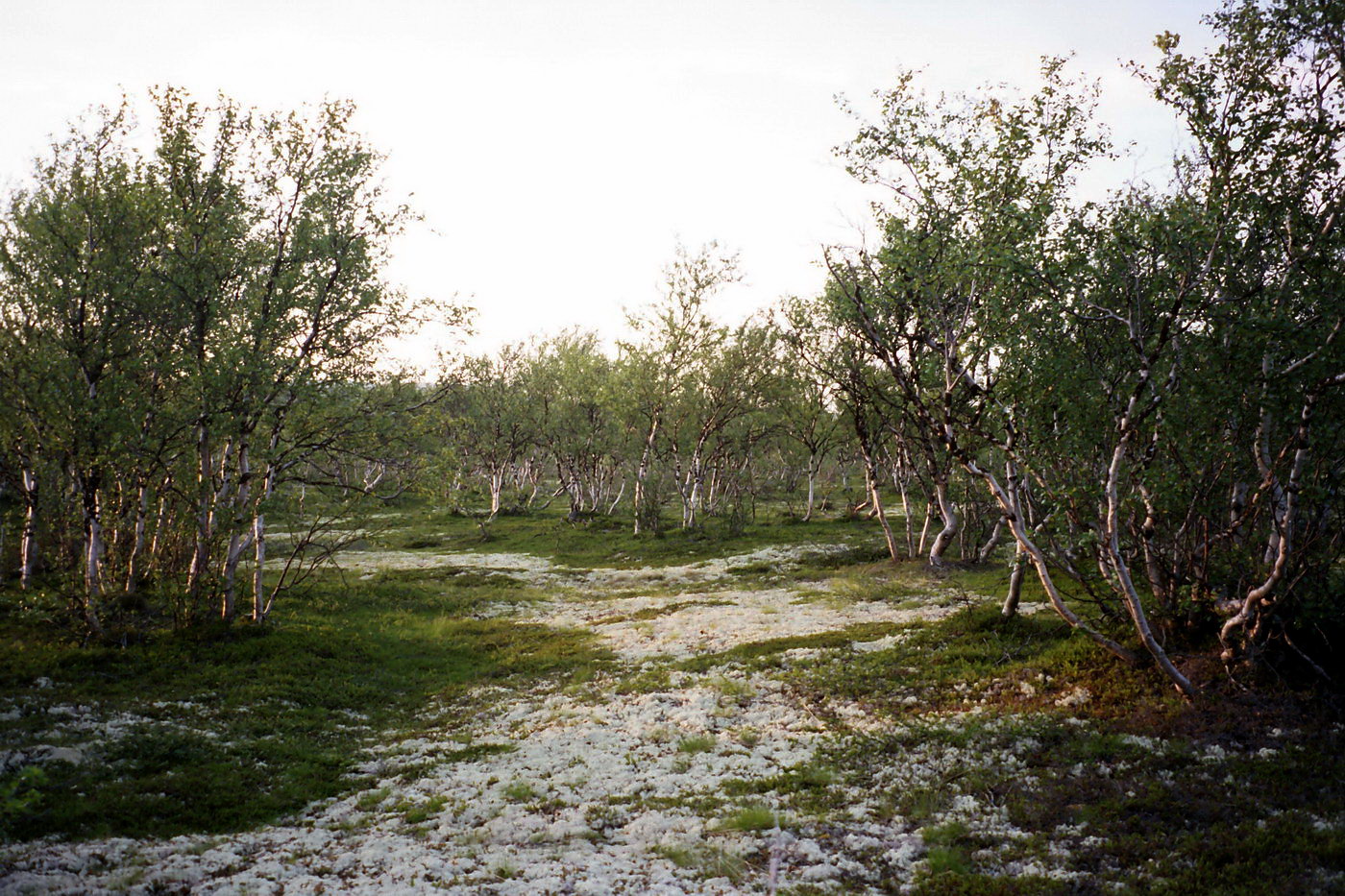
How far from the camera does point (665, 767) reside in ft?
44.3

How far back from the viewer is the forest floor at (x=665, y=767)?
30.3 feet

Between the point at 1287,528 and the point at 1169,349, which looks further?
the point at 1169,349

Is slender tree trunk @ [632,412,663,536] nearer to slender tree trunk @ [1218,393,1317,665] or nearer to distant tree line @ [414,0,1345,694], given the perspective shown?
distant tree line @ [414,0,1345,694]

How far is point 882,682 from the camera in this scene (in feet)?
55.1

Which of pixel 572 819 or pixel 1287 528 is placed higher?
pixel 1287 528

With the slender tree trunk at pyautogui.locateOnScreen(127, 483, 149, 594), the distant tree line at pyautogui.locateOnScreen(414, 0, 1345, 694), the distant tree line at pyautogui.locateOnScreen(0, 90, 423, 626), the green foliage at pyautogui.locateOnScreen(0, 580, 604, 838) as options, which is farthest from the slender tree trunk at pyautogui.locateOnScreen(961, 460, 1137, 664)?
the slender tree trunk at pyautogui.locateOnScreen(127, 483, 149, 594)

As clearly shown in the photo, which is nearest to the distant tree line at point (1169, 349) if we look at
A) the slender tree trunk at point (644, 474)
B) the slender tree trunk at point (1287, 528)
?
the slender tree trunk at point (1287, 528)

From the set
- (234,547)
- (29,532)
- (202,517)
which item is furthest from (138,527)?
(29,532)

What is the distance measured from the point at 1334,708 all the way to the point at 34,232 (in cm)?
3430

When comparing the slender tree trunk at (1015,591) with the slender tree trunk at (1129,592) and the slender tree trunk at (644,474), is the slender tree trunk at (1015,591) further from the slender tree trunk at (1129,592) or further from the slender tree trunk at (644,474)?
the slender tree trunk at (644,474)

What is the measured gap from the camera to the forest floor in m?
9.23

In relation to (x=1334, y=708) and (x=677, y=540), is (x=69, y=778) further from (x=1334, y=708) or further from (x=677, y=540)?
(x=677, y=540)

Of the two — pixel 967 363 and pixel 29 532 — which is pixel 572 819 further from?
pixel 29 532

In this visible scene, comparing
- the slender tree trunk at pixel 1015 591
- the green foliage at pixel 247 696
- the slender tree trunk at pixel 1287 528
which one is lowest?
the green foliage at pixel 247 696
